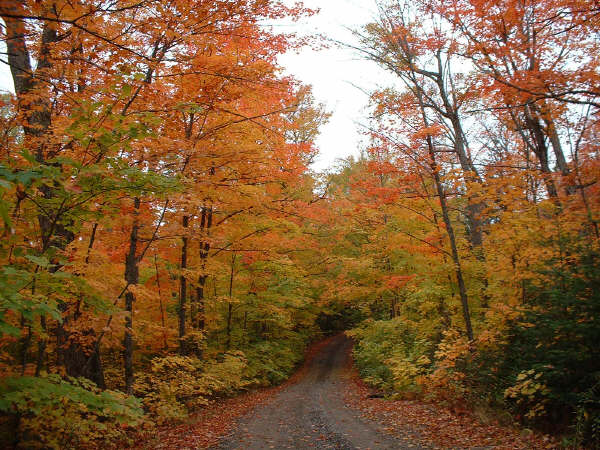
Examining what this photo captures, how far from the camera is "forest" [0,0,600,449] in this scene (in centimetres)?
448

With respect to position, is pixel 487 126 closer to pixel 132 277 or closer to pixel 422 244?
pixel 422 244

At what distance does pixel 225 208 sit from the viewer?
42.0ft

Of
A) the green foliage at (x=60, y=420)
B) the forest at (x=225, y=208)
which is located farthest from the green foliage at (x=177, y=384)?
the green foliage at (x=60, y=420)

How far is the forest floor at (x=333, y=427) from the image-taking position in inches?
275

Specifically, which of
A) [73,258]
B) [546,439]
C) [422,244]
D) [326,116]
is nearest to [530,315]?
[546,439]

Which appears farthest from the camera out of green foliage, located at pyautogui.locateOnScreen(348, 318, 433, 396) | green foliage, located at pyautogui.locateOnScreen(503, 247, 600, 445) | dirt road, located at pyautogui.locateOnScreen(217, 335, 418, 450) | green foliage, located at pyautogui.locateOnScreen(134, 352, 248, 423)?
green foliage, located at pyautogui.locateOnScreen(348, 318, 433, 396)

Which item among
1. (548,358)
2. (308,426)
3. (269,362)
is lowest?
(269,362)

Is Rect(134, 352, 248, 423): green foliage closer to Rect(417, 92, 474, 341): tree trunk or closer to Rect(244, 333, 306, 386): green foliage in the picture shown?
Rect(244, 333, 306, 386): green foliage

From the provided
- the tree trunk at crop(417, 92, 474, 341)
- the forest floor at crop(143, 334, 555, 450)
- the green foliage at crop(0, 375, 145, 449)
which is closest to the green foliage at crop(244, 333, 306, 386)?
the forest floor at crop(143, 334, 555, 450)

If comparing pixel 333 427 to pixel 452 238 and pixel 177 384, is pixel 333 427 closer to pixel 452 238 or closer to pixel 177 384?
pixel 177 384

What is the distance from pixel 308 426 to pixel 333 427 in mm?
655

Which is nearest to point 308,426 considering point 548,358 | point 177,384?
point 177,384

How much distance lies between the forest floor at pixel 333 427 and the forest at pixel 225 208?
1.60 feet

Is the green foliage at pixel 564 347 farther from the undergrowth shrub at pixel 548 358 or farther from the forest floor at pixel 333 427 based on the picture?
the forest floor at pixel 333 427
